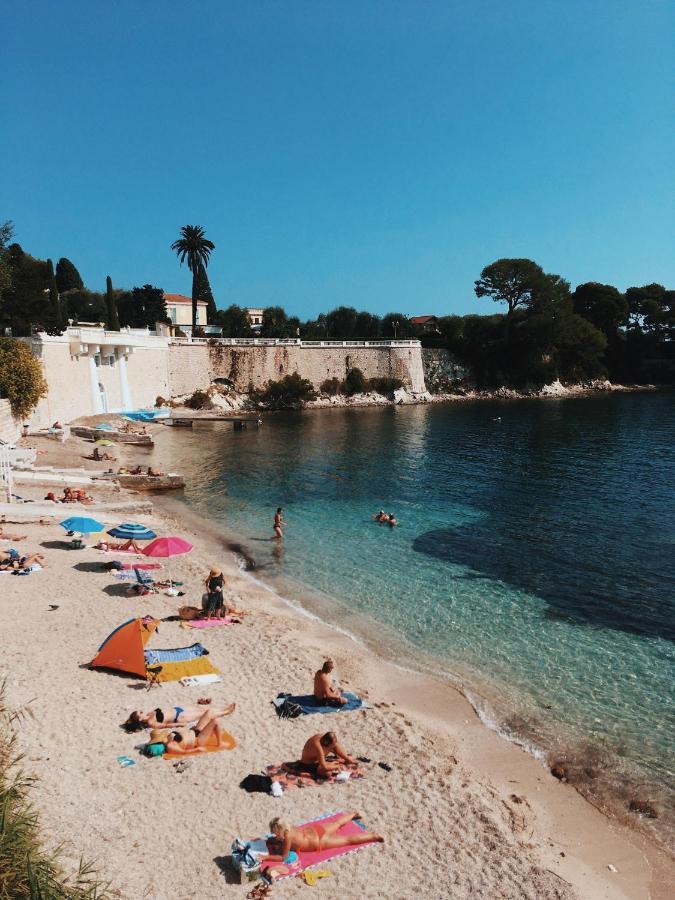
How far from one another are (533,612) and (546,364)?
259 feet

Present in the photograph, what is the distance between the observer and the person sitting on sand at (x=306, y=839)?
6570 mm

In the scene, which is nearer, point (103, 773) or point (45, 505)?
point (103, 773)

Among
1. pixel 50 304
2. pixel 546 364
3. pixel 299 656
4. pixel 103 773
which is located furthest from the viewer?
pixel 546 364

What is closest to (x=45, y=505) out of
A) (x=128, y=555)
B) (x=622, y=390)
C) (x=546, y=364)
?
(x=128, y=555)

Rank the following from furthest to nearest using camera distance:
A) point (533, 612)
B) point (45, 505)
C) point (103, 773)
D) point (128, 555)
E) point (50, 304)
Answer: point (50, 304)
point (45, 505)
point (128, 555)
point (533, 612)
point (103, 773)

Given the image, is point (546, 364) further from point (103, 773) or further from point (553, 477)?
point (103, 773)

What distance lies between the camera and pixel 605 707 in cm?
1085

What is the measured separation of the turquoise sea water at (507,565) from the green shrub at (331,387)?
→ 104 feet

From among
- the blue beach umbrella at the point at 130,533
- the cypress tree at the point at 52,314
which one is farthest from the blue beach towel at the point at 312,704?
the cypress tree at the point at 52,314

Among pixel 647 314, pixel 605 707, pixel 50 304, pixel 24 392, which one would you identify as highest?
pixel 647 314

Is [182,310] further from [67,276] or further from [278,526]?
[278,526]

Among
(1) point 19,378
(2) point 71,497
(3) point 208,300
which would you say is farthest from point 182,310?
(2) point 71,497

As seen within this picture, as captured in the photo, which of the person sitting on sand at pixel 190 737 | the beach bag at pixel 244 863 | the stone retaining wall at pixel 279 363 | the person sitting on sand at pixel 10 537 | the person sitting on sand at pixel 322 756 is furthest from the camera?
the stone retaining wall at pixel 279 363

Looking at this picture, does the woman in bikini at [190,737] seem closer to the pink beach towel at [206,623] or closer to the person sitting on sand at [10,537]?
the pink beach towel at [206,623]
